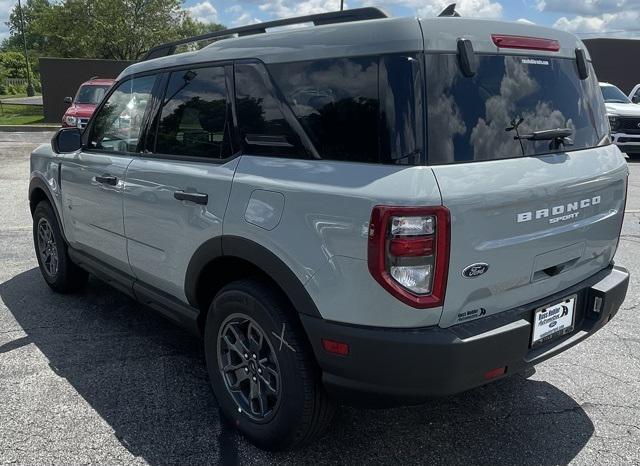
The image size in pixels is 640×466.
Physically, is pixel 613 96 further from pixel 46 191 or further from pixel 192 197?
pixel 192 197

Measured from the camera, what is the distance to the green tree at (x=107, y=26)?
29234 millimetres

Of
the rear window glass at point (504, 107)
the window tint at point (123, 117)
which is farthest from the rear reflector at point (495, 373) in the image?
the window tint at point (123, 117)

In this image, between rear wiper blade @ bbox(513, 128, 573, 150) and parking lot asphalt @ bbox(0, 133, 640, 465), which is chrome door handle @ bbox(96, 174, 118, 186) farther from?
rear wiper blade @ bbox(513, 128, 573, 150)

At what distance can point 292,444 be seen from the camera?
2619 millimetres

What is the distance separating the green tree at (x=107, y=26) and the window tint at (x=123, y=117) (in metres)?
27.6

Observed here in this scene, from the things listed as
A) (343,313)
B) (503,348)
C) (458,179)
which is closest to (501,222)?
(458,179)

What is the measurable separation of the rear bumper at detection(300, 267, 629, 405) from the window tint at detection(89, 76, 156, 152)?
1935 mm

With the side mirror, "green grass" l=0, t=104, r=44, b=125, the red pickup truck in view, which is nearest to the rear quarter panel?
the side mirror

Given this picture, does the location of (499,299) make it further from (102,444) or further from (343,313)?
(102,444)

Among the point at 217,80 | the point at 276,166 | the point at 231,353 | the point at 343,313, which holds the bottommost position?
the point at 231,353

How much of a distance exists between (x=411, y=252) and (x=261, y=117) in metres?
1.04

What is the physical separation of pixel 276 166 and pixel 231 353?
3.35ft

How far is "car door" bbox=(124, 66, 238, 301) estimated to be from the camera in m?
2.85

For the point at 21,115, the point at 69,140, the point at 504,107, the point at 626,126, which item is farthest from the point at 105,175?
the point at 21,115
